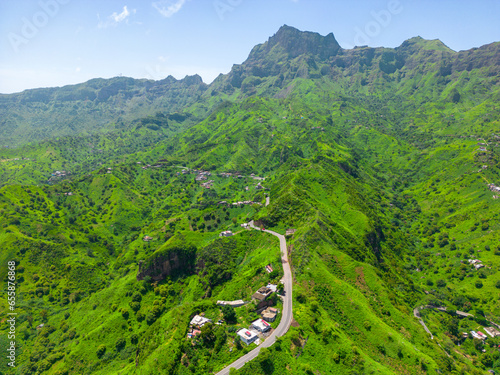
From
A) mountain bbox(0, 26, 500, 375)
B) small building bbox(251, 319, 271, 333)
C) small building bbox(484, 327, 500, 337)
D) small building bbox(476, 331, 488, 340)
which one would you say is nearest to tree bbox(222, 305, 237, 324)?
mountain bbox(0, 26, 500, 375)

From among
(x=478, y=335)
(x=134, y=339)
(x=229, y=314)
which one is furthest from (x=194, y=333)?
(x=478, y=335)

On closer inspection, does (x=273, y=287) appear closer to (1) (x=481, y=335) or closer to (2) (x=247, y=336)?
(2) (x=247, y=336)

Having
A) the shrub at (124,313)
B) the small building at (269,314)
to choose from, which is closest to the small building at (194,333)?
the small building at (269,314)

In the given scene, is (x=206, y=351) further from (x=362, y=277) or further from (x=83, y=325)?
(x=83, y=325)

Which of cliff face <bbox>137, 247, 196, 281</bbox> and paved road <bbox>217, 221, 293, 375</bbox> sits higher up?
paved road <bbox>217, 221, 293, 375</bbox>

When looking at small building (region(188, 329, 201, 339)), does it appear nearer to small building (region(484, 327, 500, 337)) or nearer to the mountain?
the mountain
